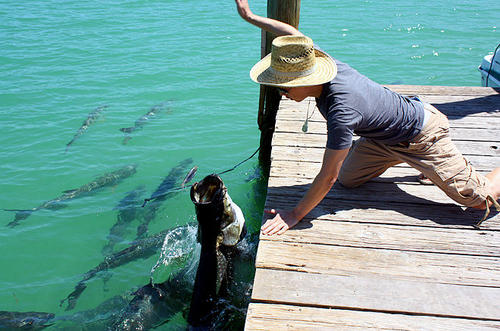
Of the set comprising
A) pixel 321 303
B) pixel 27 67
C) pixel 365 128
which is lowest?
pixel 27 67

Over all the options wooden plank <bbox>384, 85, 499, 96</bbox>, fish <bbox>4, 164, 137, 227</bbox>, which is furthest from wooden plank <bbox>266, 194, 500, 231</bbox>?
fish <bbox>4, 164, 137, 227</bbox>

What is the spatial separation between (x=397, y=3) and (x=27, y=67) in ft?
52.9

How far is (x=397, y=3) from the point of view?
62.8 ft

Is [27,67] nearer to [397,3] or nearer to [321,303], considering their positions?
[321,303]

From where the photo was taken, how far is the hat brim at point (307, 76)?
2742mm

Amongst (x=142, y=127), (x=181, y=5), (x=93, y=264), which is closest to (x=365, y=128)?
(x=93, y=264)

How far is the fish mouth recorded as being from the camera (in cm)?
335

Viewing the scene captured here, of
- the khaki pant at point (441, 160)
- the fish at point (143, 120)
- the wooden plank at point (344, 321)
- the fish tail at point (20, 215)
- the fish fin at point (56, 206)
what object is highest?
the khaki pant at point (441, 160)

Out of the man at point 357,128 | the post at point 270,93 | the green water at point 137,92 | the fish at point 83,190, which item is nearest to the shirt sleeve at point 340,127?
the man at point 357,128

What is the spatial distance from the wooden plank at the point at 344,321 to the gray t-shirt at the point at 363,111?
3.65ft

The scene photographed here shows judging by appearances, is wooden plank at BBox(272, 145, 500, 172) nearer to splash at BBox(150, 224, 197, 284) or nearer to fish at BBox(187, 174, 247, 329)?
fish at BBox(187, 174, 247, 329)

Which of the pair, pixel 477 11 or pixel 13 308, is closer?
pixel 13 308

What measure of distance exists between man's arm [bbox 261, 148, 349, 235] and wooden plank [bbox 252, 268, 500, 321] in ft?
1.58

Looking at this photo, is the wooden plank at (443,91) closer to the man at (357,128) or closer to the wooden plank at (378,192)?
the wooden plank at (378,192)
